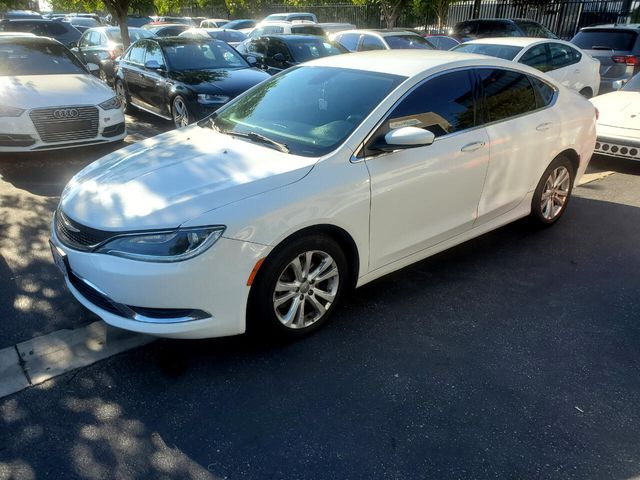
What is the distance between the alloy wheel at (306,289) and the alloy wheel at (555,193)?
2.52 meters

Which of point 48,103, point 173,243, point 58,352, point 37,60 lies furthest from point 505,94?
point 37,60

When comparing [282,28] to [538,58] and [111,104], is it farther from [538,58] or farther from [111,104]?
[111,104]

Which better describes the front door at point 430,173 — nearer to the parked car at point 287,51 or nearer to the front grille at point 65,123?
the front grille at point 65,123

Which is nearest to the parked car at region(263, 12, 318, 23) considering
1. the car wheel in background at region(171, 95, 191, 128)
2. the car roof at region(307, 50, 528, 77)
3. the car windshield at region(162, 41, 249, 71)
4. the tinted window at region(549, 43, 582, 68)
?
the car windshield at region(162, 41, 249, 71)

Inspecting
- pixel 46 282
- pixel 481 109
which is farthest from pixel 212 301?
pixel 481 109

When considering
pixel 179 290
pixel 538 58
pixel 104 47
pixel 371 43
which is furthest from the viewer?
pixel 104 47

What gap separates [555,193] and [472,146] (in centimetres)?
157

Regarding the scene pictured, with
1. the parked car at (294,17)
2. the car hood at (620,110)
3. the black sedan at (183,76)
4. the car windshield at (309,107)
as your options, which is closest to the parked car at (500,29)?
the parked car at (294,17)

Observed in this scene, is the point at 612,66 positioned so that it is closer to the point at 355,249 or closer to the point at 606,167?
the point at 606,167

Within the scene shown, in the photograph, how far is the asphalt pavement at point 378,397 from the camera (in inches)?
96.2

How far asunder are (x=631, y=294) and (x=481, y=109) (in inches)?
69.6

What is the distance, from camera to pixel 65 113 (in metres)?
6.28

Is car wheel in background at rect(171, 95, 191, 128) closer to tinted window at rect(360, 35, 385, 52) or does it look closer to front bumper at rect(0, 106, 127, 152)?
front bumper at rect(0, 106, 127, 152)

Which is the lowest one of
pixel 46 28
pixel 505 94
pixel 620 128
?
pixel 620 128
